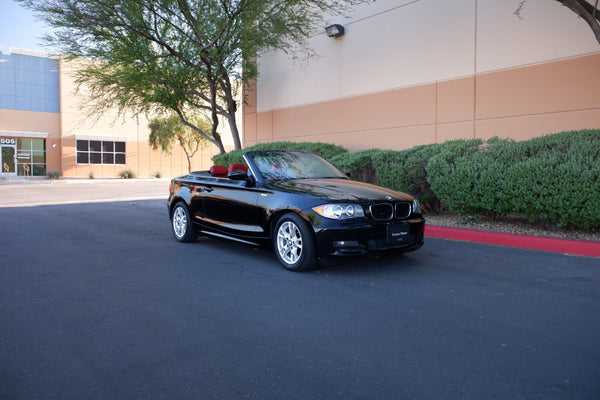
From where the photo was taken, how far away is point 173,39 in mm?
14805

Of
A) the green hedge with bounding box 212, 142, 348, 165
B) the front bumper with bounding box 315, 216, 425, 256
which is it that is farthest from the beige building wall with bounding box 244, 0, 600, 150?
the front bumper with bounding box 315, 216, 425, 256

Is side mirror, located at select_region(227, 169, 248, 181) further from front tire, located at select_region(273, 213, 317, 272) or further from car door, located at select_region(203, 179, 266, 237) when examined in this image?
front tire, located at select_region(273, 213, 317, 272)

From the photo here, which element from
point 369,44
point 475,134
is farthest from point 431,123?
point 369,44

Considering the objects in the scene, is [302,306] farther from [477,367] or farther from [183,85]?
[183,85]

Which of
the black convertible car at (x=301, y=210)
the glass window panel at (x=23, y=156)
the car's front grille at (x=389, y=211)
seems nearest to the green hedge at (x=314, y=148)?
the black convertible car at (x=301, y=210)

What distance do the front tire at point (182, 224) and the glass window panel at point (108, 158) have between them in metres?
35.5

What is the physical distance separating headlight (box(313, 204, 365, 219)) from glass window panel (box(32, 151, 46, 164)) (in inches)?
1538

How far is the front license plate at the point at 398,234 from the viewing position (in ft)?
17.9

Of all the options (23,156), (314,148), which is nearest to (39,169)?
(23,156)

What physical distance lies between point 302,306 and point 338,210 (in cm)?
144

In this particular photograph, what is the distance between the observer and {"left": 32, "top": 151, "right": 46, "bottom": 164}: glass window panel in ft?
124

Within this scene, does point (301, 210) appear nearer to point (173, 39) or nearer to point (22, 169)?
point (173, 39)

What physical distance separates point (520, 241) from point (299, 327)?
16.5 feet

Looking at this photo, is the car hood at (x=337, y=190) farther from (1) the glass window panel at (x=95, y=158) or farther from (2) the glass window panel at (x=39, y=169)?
(2) the glass window panel at (x=39, y=169)
